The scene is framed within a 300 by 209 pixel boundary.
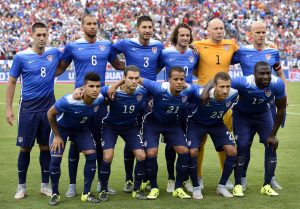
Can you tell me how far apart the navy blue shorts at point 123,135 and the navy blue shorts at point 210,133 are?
0.74m

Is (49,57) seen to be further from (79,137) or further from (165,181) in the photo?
(165,181)

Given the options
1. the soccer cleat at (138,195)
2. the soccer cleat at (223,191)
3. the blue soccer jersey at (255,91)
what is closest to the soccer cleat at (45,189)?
the soccer cleat at (138,195)

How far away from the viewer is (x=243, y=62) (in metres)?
9.67

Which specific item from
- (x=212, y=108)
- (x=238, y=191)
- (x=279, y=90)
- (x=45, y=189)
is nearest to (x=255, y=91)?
(x=279, y=90)

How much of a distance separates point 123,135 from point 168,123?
69cm

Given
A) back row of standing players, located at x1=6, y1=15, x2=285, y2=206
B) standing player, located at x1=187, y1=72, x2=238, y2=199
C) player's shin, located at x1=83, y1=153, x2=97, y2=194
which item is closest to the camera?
player's shin, located at x1=83, y1=153, x2=97, y2=194

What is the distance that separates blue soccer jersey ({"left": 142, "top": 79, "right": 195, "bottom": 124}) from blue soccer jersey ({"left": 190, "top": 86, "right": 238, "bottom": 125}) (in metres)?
0.18

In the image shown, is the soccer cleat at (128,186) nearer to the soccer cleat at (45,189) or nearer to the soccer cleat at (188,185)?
the soccer cleat at (188,185)

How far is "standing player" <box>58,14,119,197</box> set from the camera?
9086 millimetres

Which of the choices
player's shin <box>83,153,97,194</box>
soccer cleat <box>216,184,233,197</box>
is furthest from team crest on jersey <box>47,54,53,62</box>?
soccer cleat <box>216,184,233,197</box>

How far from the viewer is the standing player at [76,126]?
8.27 meters

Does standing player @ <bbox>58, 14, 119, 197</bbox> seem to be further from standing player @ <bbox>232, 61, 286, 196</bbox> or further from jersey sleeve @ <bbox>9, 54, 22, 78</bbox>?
standing player @ <bbox>232, 61, 286, 196</bbox>

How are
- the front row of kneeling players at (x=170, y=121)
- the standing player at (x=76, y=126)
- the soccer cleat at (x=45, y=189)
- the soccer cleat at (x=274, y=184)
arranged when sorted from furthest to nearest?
the soccer cleat at (x=274, y=184) < the soccer cleat at (x=45, y=189) < the front row of kneeling players at (x=170, y=121) < the standing player at (x=76, y=126)

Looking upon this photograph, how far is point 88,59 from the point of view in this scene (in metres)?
9.20
